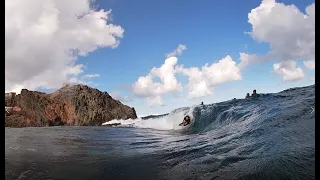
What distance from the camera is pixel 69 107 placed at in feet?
193

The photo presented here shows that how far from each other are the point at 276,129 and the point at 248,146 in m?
1.85

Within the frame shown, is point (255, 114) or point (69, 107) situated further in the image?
point (69, 107)

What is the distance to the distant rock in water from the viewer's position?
178 ft

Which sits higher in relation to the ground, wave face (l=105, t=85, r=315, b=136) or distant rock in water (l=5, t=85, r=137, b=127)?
distant rock in water (l=5, t=85, r=137, b=127)

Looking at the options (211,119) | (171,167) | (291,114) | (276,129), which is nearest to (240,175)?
(171,167)

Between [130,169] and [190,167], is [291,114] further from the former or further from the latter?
[130,169]

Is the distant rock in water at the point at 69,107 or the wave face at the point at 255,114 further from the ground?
the distant rock in water at the point at 69,107

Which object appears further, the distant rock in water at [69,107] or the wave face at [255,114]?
the distant rock in water at [69,107]

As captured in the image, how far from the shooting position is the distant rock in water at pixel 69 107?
2140 inches

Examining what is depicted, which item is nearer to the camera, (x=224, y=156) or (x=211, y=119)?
(x=224, y=156)

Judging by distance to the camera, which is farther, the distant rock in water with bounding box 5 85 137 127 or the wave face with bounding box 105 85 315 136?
the distant rock in water with bounding box 5 85 137 127

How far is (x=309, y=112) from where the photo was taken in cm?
941

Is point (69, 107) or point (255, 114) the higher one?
point (69, 107)
